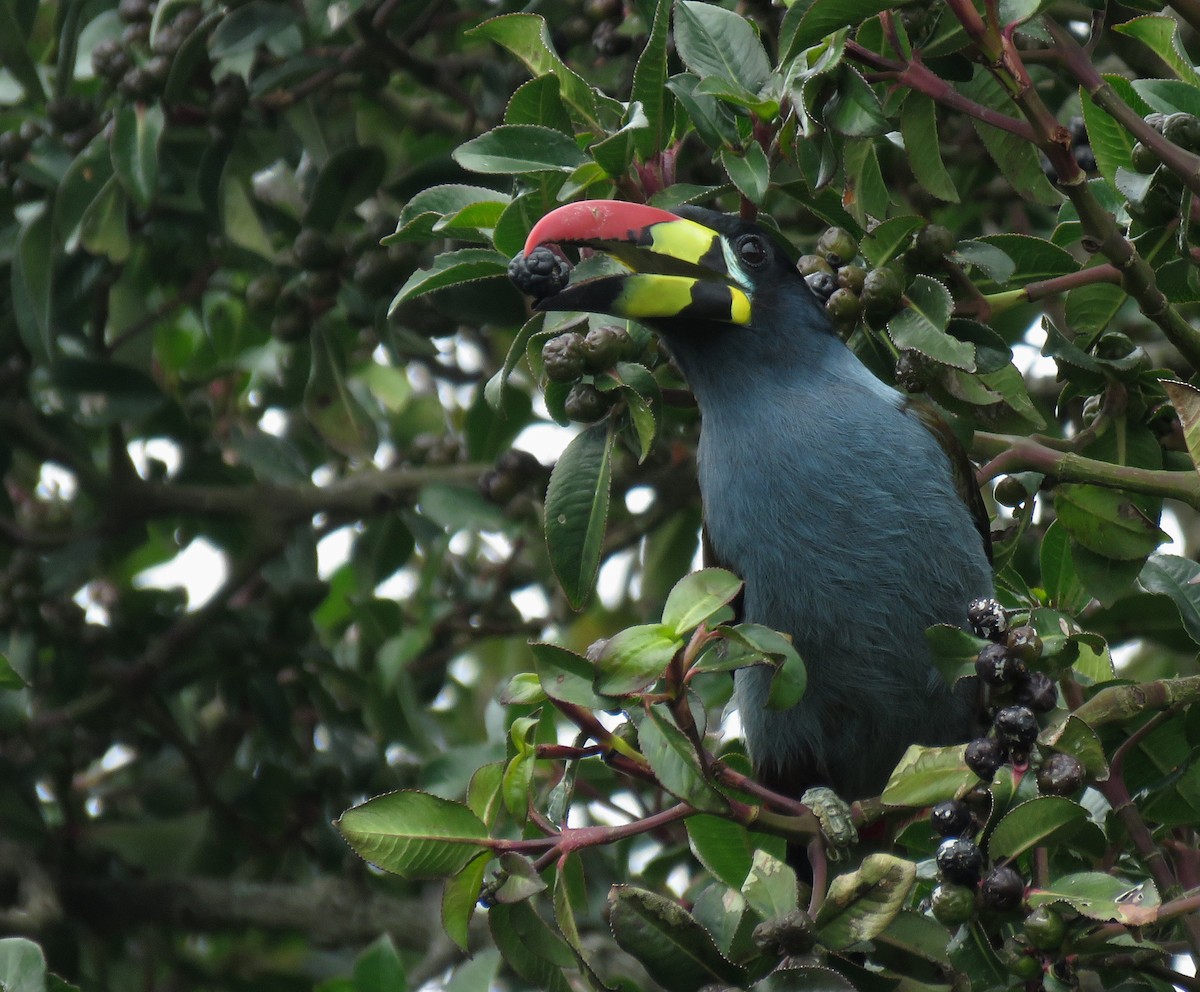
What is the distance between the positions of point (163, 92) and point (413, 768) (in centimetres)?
189

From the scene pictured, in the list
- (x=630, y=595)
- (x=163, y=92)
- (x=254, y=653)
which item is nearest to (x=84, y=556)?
(x=254, y=653)

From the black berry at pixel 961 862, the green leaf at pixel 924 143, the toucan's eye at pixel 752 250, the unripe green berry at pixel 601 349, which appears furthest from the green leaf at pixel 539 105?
the black berry at pixel 961 862

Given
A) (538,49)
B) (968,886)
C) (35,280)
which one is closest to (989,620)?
(968,886)

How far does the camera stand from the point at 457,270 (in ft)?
9.10

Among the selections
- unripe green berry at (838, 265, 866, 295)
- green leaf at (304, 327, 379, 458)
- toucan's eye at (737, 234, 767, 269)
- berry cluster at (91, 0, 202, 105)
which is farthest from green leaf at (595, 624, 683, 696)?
berry cluster at (91, 0, 202, 105)

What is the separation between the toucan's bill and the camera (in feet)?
9.13

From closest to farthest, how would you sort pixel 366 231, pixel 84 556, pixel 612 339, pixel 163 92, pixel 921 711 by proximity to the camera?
pixel 612 339 → pixel 921 711 → pixel 163 92 → pixel 366 231 → pixel 84 556

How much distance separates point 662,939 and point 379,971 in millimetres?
961

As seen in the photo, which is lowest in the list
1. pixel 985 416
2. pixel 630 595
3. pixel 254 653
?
pixel 630 595

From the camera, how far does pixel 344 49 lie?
153 inches

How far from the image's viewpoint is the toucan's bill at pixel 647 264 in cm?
278

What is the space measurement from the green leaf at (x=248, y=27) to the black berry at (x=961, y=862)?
2374mm

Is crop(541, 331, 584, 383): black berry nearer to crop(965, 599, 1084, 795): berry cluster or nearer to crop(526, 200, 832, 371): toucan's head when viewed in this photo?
crop(526, 200, 832, 371): toucan's head

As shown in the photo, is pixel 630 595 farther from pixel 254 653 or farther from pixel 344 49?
pixel 344 49
